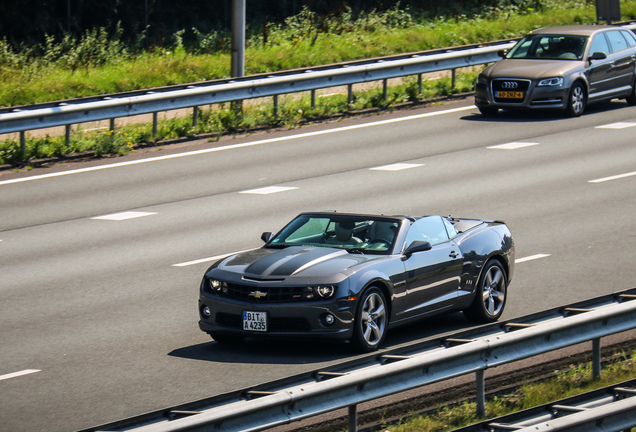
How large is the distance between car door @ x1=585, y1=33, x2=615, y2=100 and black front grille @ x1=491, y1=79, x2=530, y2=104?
58.8 inches

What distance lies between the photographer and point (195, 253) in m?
15.6

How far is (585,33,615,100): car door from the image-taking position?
2548 centimetres

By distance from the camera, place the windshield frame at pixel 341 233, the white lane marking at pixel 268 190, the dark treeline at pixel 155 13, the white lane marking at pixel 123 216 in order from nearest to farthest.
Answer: the windshield frame at pixel 341 233 < the white lane marking at pixel 123 216 < the white lane marking at pixel 268 190 < the dark treeline at pixel 155 13

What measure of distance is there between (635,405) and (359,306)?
3350 millimetres

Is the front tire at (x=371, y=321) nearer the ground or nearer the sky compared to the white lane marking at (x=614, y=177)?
nearer the sky

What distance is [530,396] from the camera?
376 inches

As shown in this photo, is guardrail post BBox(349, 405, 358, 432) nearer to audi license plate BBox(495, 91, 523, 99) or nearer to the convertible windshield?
audi license plate BBox(495, 91, 523, 99)

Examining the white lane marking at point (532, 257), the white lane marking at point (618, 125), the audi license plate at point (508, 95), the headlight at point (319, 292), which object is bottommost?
the white lane marking at point (618, 125)

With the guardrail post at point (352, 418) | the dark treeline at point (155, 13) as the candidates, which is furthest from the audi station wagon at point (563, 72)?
the guardrail post at point (352, 418)

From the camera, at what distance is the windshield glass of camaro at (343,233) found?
38.9 feet

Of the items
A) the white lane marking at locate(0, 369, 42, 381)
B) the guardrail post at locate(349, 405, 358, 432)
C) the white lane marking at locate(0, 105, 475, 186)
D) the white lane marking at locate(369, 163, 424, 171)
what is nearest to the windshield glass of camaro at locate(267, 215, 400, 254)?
the white lane marking at locate(0, 369, 42, 381)

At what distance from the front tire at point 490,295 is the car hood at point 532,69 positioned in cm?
1259

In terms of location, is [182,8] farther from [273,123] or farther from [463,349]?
[463,349]

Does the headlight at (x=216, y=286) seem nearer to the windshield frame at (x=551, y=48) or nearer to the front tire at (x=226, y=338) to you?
the front tire at (x=226, y=338)
